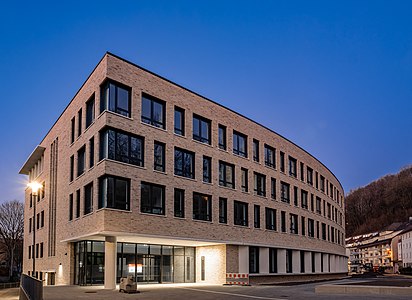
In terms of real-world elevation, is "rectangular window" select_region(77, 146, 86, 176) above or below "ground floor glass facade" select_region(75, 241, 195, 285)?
above

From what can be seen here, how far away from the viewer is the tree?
87500mm

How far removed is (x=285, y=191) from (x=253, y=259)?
10.1 metres

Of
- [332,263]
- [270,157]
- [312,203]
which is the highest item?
[270,157]

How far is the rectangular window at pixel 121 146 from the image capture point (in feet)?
103

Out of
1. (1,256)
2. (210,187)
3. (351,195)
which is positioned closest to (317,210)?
(210,187)

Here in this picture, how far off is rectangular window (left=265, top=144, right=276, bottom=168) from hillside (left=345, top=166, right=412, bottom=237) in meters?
123

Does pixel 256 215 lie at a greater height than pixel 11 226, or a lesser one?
greater

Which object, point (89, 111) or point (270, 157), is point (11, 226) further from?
point (89, 111)

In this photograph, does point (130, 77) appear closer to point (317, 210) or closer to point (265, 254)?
point (265, 254)

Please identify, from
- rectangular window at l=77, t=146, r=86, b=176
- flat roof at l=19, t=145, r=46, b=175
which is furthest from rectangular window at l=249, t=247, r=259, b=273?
flat roof at l=19, t=145, r=46, b=175

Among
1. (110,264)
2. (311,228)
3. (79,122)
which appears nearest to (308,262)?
(311,228)

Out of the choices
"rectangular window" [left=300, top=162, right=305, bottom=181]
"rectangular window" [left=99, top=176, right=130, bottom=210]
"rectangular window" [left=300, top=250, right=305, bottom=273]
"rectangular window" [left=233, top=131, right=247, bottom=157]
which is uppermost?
"rectangular window" [left=233, top=131, right=247, bottom=157]

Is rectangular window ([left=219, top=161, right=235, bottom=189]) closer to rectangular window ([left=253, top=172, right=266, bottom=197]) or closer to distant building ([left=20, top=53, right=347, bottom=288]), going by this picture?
distant building ([left=20, top=53, right=347, bottom=288])

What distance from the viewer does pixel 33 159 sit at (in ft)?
189
